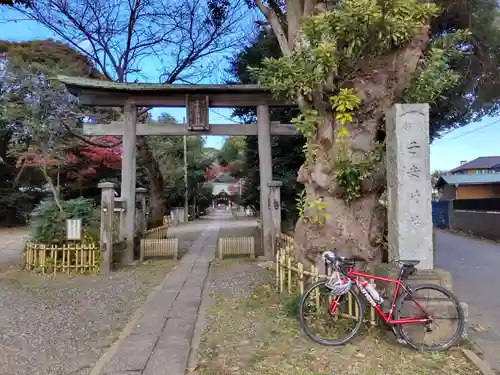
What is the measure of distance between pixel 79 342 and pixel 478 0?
11.1 meters

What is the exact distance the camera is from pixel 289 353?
4.37 meters

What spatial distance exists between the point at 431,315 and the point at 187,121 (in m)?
8.05

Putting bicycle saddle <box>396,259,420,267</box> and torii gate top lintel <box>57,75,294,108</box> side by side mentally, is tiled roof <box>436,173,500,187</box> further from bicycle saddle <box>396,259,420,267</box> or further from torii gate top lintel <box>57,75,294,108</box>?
bicycle saddle <box>396,259,420,267</box>

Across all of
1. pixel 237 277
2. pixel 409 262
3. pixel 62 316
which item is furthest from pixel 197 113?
pixel 409 262

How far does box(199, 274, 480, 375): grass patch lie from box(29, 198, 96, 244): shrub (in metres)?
5.65

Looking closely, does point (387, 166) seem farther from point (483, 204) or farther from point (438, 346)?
point (483, 204)

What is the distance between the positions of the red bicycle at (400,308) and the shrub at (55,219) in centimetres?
688

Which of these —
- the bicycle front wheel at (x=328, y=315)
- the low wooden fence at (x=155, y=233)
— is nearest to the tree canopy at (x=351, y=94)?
the bicycle front wheel at (x=328, y=315)

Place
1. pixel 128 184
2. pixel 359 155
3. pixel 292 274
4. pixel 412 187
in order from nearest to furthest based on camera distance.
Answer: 1. pixel 412 187
2. pixel 359 155
3. pixel 292 274
4. pixel 128 184

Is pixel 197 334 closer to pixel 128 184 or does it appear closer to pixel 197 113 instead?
pixel 128 184

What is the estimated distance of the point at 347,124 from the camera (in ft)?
19.9

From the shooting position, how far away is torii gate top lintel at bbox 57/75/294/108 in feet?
35.5

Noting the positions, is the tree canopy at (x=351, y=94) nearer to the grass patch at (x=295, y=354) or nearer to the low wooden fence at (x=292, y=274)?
the low wooden fence at (x=292, y=274)

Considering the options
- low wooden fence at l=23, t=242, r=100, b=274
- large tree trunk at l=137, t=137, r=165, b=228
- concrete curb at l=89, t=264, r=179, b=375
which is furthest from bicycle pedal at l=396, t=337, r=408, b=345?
large tree trunk at l=137, t=137, r=165, b=228
